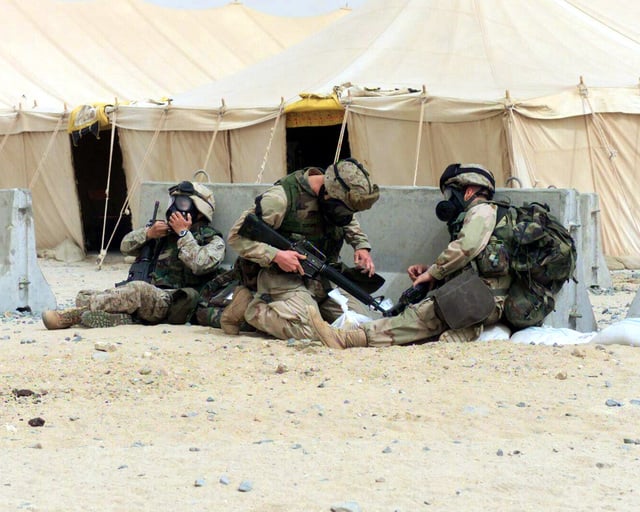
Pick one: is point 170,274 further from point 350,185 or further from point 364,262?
point 350,185

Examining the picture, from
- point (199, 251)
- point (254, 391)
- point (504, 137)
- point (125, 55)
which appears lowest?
point (254, 391)

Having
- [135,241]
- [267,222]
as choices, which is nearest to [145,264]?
[135,241]

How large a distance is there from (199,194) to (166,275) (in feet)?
1.74

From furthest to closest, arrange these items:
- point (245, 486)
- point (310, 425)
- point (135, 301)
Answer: point (135, 301) < point (310, 425) < point (245, 486)

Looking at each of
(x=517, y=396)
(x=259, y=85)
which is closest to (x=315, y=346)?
(x=517, y=396)

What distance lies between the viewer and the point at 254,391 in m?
4.81

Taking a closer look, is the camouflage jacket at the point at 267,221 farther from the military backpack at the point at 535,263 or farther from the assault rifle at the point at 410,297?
the military backpack at the point at 535,263

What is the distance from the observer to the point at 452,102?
11414mm

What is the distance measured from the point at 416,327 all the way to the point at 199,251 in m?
1.45

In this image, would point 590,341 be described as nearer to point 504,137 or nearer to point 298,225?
point 298,225

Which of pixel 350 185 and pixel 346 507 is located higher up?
pixel 350 185

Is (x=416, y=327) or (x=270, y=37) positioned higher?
(x=270, y=37)

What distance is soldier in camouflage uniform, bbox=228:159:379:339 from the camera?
587 cm

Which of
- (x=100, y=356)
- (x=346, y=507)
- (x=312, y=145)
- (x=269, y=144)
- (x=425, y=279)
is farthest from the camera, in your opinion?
(x=312, y=145)
